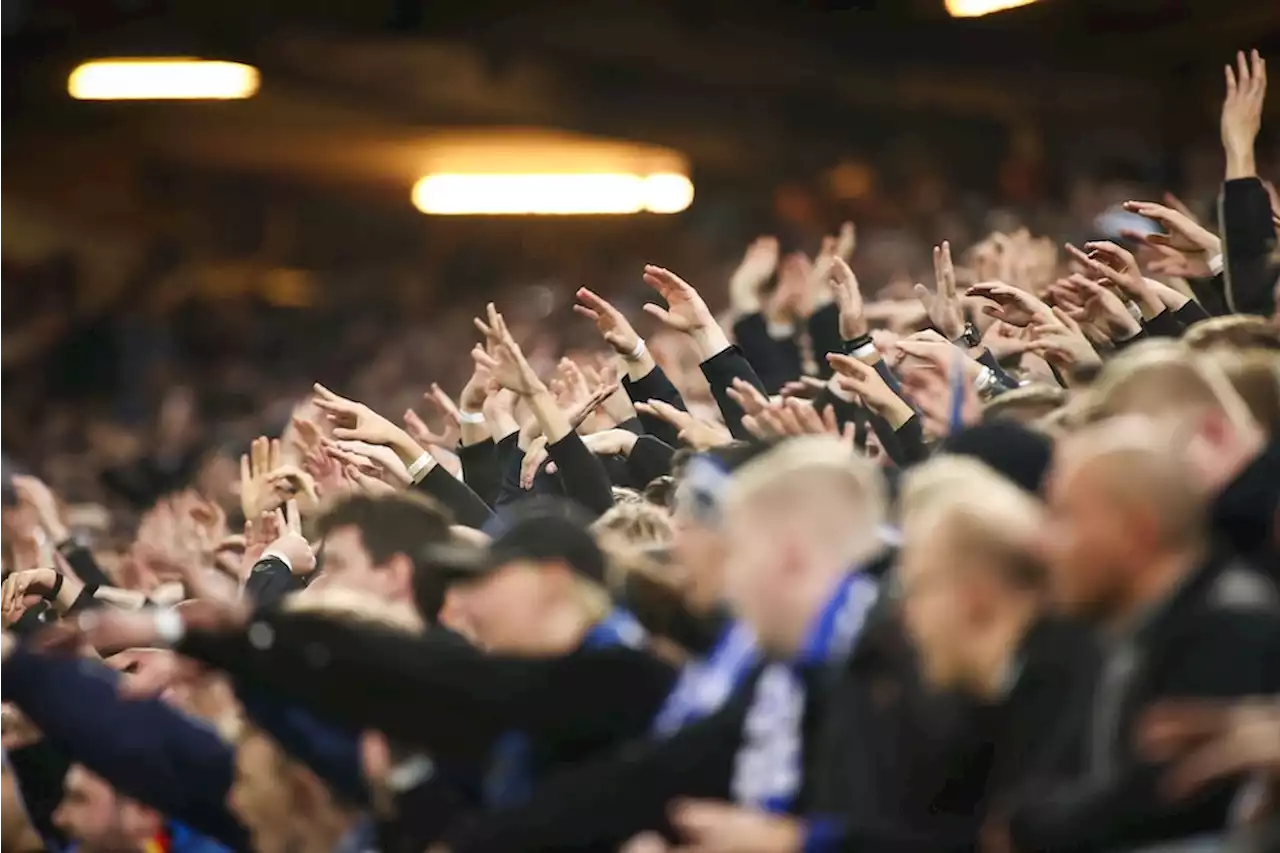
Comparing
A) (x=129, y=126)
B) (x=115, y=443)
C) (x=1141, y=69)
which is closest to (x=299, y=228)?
(x=129, y=126)

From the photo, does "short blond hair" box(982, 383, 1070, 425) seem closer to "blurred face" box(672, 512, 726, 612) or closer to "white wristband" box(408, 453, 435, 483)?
"blurred face" box(672, 512, 726, 612)

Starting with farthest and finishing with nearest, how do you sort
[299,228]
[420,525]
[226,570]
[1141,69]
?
1. [299,228]
2. [1141,69]
3. [226,570]
4. [420,525]

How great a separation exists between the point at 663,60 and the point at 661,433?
814 centimetres

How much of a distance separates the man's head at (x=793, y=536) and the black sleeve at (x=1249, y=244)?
167 centimetres

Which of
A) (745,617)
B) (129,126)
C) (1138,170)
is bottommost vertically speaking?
(745,617)

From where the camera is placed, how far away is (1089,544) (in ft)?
7.16

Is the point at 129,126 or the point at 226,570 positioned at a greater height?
the point at 129,126

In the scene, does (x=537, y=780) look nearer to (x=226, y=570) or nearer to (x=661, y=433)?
(x=661, y=433)

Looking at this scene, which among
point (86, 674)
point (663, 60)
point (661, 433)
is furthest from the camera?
point (663, 60)

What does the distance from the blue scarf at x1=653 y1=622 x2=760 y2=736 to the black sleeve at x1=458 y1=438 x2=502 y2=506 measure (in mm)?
2094

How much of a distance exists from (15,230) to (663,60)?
4016 mm

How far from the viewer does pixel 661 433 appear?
4.81m

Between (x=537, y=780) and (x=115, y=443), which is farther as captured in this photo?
(x=115, y=443)

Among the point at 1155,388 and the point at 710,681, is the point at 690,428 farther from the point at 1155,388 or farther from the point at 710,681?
the point at 1155,388
